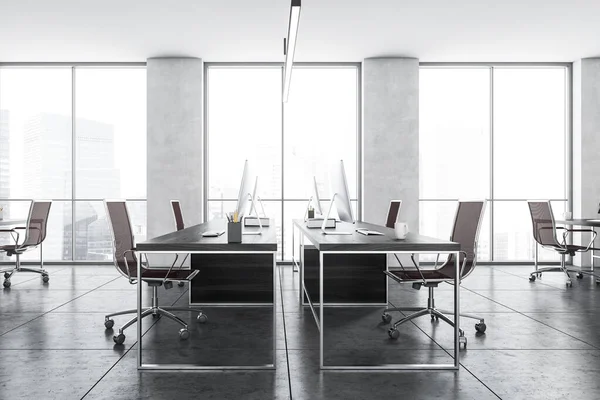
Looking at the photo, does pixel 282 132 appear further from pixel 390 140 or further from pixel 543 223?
pixel 543 223

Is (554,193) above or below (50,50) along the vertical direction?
below

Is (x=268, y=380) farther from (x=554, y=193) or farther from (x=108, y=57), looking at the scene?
(x=554, y=193)

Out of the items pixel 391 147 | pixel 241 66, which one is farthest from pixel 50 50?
pixel 391 147

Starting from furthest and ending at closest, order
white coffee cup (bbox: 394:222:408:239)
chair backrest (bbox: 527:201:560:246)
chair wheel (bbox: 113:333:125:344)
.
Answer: chair backrest (bbox: 527:201:560:246), chair wheel (bbox: 113:333:125:344), white coffee cup (bbox: 394:222:408:239)

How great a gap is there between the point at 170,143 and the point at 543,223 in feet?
18.7

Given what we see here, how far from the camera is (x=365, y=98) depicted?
7566 mm

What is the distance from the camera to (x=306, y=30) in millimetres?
6297

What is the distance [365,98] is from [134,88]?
394 centimetres

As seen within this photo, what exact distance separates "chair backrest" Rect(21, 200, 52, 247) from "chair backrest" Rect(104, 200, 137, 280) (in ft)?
10.3

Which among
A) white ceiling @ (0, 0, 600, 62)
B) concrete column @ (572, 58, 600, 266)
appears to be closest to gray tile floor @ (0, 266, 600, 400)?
concrete column @ (572, 58, 600, 266)

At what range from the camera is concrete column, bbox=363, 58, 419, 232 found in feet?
24.7

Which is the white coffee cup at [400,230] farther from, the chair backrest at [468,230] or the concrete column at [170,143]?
the concrete column at [170,143]

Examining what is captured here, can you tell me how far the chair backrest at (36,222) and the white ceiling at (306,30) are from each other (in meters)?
2.36

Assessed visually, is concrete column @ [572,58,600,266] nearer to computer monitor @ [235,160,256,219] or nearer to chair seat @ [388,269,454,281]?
chair seat @ [388,269,454,281]
